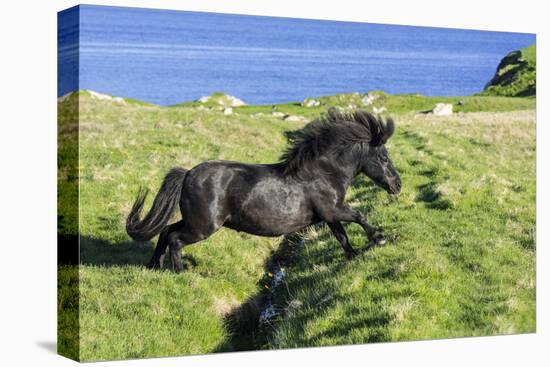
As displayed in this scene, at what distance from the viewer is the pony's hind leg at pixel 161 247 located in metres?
9.38

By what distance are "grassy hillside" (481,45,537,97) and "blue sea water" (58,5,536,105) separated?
140 millimetres

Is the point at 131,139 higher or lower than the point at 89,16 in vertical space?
lower

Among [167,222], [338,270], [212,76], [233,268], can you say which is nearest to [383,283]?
[338,270]

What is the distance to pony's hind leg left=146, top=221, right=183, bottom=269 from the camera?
369 inches

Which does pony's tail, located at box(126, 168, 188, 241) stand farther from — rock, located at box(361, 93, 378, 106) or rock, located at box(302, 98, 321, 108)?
rock, located at box(361, 93, 378, 106)

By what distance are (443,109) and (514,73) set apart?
4.13 ft

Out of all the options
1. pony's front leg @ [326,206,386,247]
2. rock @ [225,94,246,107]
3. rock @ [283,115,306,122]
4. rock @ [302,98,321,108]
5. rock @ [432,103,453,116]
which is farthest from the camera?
rock @ [432,103,453,116]

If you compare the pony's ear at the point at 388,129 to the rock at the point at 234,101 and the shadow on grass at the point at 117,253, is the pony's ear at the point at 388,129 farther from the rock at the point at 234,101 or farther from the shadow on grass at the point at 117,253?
the shadow on grass at the point at 117,253

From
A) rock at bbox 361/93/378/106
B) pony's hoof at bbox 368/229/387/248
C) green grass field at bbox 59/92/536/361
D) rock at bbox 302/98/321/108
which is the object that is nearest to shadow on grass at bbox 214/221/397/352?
green grass field at bbox 59/92/536/361

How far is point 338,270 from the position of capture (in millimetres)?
9820

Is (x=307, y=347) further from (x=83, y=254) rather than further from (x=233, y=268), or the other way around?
(x=83, y=254)

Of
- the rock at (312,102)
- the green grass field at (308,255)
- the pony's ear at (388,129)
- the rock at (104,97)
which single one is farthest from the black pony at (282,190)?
the rock at (104,97)

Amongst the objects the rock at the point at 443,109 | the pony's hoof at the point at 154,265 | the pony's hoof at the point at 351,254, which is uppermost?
the rock at the point at 443,109

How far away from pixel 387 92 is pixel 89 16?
4.65 metres
